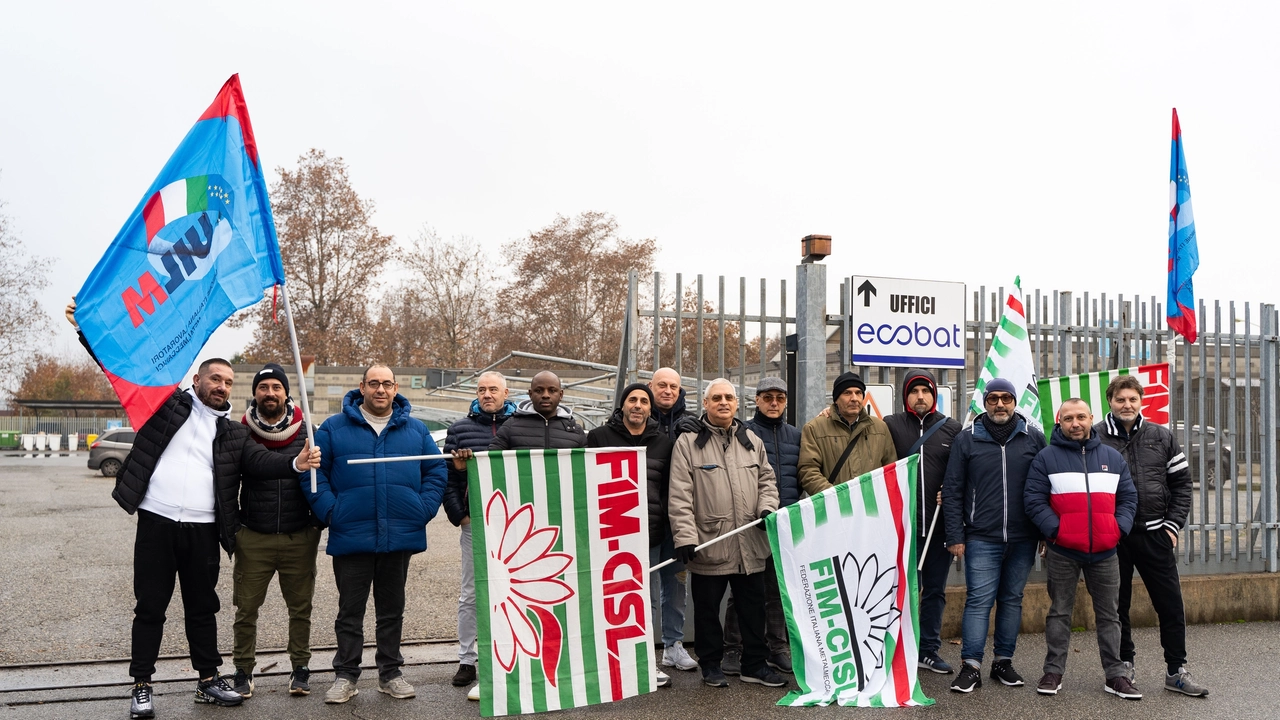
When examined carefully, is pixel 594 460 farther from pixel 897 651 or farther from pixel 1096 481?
pixel 1096 481

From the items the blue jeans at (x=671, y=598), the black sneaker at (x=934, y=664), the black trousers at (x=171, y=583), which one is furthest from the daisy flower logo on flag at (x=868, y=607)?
the black trousers at (x=171, y=583)

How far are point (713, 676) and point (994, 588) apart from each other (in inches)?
72.6

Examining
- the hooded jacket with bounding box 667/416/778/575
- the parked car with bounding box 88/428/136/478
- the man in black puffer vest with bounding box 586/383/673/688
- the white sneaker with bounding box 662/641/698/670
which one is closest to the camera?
the hooded jacket with bounding box 667/416/778/575

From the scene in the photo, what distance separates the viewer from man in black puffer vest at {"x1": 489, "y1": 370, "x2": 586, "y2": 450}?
19.8 feet

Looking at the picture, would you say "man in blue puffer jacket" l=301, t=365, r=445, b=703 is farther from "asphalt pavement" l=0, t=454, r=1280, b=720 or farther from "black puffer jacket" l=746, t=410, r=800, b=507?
"black puffer jacket" l=746, t=410, r=800, b=507

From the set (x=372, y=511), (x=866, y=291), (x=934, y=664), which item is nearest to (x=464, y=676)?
(x=372, y=511)

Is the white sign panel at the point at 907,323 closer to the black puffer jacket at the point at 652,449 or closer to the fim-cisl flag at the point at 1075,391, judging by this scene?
the fim-cisl flag at the point at 1075,391

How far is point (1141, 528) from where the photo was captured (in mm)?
6223

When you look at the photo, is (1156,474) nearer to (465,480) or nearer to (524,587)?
(524,587)

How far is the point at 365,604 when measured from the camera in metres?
5.81

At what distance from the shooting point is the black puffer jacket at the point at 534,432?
6031mm

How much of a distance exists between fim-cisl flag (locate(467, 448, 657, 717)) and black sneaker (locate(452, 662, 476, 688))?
855 millimetres

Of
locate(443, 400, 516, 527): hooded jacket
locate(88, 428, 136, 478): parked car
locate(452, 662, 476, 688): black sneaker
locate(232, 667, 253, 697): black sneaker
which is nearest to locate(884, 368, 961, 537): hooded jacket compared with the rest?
locate(443, 400, 516, 527): hooded jacket

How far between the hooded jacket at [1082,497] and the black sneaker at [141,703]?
5.11 m
